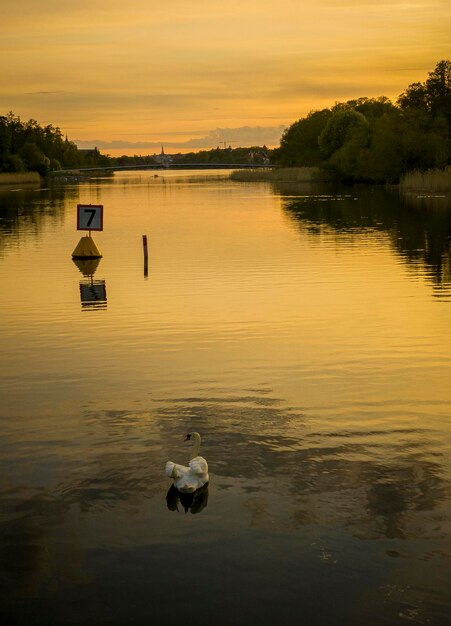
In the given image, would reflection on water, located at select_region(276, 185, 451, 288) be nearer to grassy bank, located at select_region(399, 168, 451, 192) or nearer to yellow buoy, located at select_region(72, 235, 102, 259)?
grassy bank, located at select_region(399, 168, 451, 192)

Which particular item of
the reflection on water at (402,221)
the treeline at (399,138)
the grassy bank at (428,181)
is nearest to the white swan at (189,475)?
the reflection on water at (402,221)

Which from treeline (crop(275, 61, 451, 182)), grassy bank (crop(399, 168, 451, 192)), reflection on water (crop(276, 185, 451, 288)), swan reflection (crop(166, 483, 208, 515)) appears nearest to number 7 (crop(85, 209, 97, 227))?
reflection on water (crop(276, 185, 451, 288))

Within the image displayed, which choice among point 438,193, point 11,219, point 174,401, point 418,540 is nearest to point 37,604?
point 418,540

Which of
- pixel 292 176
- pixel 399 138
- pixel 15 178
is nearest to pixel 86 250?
pixel 399 138

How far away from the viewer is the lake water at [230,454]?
8484 mm

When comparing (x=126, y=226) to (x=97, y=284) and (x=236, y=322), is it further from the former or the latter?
(x=236, y=322)

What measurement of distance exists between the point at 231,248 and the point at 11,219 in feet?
103

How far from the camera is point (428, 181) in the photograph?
9944 cm

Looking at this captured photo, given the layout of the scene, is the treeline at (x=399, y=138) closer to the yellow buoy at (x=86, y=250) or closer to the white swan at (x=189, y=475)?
the yellow buoy at (x=86, y=250)

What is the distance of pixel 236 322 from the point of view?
2197 cm

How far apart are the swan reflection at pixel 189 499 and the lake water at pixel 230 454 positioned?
1.2 inches

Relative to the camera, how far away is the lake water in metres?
8.48

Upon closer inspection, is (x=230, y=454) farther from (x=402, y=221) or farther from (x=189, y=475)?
(x=402, y=221)

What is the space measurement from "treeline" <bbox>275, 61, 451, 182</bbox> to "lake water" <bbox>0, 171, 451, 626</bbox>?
8968cm
